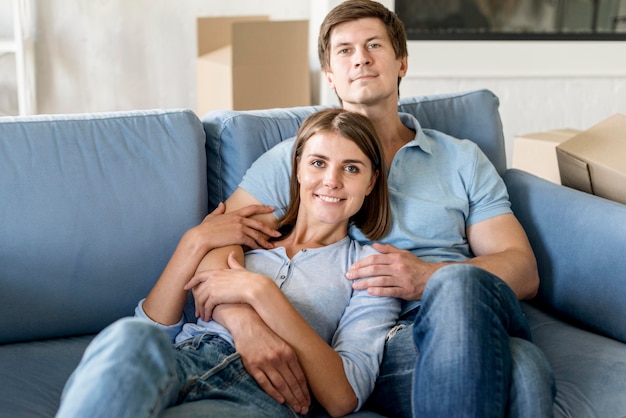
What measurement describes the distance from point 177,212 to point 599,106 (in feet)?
7.62

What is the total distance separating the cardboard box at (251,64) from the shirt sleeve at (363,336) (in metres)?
1.64

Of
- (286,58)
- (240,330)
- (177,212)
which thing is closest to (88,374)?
(240,330)

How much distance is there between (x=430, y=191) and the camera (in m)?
1.78

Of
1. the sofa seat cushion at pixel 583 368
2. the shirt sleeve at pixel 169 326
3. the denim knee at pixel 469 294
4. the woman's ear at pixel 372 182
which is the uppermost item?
the woman's ear at pixel 372 182

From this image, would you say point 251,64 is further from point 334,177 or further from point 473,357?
point 473,357

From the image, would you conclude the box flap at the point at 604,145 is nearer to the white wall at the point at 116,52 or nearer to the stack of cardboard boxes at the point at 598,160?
the stack of cardboard boxes at the point at 598,160

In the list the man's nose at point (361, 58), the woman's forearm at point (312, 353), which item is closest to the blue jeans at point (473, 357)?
the woman's forearm at point (312, 353)

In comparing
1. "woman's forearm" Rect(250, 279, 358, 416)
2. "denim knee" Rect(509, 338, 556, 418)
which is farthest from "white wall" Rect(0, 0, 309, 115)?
"denim knee" Rect(509, 338, 556, 418)

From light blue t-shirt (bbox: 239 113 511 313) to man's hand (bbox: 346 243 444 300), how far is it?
105 mm

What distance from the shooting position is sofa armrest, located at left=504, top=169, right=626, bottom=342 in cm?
169

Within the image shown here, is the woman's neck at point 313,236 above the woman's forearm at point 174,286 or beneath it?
above

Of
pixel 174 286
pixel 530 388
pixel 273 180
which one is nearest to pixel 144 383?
pixel 174 286

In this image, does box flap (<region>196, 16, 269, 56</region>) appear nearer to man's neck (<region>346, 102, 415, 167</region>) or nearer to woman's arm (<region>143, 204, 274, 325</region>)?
man's neck (<region>346, 102, 415, 167</region>)

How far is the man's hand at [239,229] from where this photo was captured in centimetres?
163
